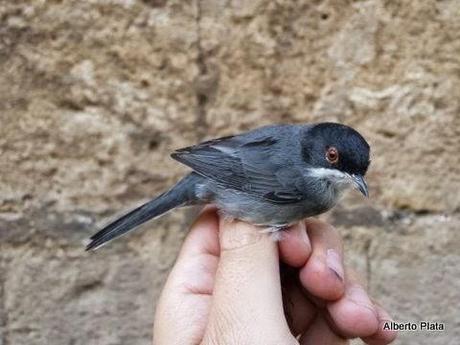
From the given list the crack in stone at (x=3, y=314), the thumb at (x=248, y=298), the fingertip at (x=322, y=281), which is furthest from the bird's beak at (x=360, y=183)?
the crack in stone at (x=3, y=314)

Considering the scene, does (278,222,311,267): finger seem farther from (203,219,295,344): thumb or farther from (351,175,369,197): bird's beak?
(351,175,369,197): bird's beak

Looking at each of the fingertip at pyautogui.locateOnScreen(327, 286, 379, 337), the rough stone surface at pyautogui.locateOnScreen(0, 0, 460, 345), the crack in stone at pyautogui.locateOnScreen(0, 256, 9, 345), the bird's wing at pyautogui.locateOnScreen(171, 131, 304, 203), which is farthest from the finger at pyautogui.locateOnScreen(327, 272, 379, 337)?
the crack in stone at pyautogui.locateOnScreen(0, 256, 9, 345)

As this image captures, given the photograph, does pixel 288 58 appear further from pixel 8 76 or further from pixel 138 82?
pixel 8 76

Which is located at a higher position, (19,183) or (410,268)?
(19,183)

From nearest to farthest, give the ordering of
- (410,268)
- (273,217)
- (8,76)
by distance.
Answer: (273,217) → (8,76) → (410,268)

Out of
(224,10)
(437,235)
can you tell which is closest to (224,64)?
Answer: (224,10)

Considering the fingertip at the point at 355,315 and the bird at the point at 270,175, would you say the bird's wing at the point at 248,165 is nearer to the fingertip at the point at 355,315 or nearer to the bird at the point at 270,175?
the bird at the point at 270,175

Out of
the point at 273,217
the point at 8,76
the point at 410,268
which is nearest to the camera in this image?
the point at 273,217
